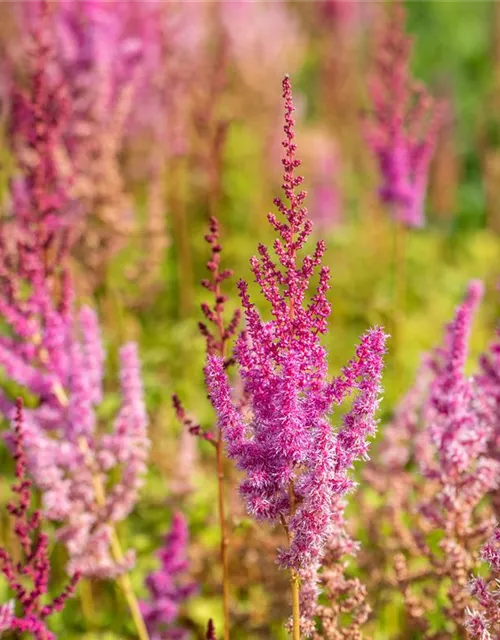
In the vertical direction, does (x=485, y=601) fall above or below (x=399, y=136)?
below

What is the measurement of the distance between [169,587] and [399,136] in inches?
Answer: 103

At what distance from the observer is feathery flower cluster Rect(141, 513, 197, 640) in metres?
3.20

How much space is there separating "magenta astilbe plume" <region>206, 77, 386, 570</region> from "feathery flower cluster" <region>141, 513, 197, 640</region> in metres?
1.19

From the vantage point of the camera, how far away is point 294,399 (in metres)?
1.95

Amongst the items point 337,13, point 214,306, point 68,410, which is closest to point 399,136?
point 68,410

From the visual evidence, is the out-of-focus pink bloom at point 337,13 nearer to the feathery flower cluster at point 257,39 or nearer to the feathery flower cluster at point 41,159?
the feathery flower cluster at point 257,39

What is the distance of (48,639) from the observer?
2.33 meters

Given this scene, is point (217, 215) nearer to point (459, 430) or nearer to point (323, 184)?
point (323, 184)

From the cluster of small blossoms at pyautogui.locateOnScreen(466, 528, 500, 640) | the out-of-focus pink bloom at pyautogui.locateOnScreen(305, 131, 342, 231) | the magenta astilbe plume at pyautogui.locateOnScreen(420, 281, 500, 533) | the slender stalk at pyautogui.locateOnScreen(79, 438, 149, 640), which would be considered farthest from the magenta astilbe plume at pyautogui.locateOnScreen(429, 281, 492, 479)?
the out-of-focus pink bloom at pyautogui.locateOnScreen(305, 131, 342, 231)

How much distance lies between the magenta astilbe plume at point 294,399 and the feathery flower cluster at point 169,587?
119 cm

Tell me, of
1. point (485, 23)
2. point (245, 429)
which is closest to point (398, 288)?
point (245, 429)

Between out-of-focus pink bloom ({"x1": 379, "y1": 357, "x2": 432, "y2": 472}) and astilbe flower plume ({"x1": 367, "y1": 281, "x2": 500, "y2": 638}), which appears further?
out-of-focus pink bloom ({"x1": 379, "y1": 357, "x2": 432, "y2": 472})

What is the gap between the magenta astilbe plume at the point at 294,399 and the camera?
195cm

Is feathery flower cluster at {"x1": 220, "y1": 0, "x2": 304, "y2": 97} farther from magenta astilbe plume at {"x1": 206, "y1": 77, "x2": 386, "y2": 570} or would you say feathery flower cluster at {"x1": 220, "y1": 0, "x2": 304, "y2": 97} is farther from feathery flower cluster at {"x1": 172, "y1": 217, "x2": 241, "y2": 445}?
magenta astilbe plume at {"x1": 206, "y1": 77, "x2": 386, "y2": 570}
